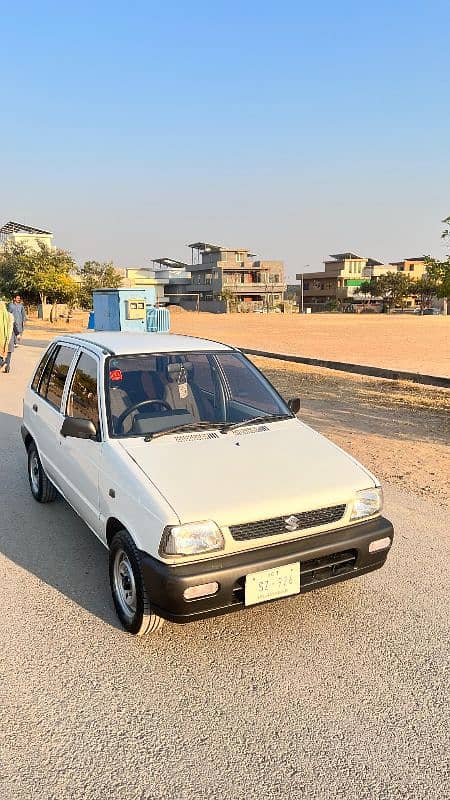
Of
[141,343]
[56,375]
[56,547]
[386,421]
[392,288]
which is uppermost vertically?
[392,288]

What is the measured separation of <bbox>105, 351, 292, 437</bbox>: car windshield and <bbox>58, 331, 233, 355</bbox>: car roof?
2.3 inches

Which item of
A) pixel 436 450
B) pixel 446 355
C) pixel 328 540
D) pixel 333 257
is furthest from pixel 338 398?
pixel 333 257

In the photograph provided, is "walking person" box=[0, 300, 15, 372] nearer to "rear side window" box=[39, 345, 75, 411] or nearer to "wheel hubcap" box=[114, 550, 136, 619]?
"rear side window" box=[39, 345, 75, 411]

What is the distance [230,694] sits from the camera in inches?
105

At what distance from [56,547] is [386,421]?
548cm

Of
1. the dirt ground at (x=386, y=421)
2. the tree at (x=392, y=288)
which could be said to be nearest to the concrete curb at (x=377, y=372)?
the dirt ground at (x=386, y=421)

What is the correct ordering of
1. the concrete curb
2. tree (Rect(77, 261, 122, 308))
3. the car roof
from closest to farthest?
the car roof
the concrete curb
tree (Rect(77, 261, 122, 308))

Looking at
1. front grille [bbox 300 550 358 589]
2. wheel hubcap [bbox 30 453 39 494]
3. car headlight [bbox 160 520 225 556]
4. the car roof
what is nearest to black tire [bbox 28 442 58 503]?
wheel hubcap [bbox 30 453 39 494]

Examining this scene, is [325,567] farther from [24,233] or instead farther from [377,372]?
[24,233]

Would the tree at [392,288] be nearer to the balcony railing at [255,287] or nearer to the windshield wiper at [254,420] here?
the balcony railing at [255,287]

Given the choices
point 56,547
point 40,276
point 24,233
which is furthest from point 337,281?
point 56,547

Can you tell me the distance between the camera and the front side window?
3.86 metres

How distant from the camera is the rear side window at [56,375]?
4.52 m

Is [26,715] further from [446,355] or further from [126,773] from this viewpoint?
[446,355]
